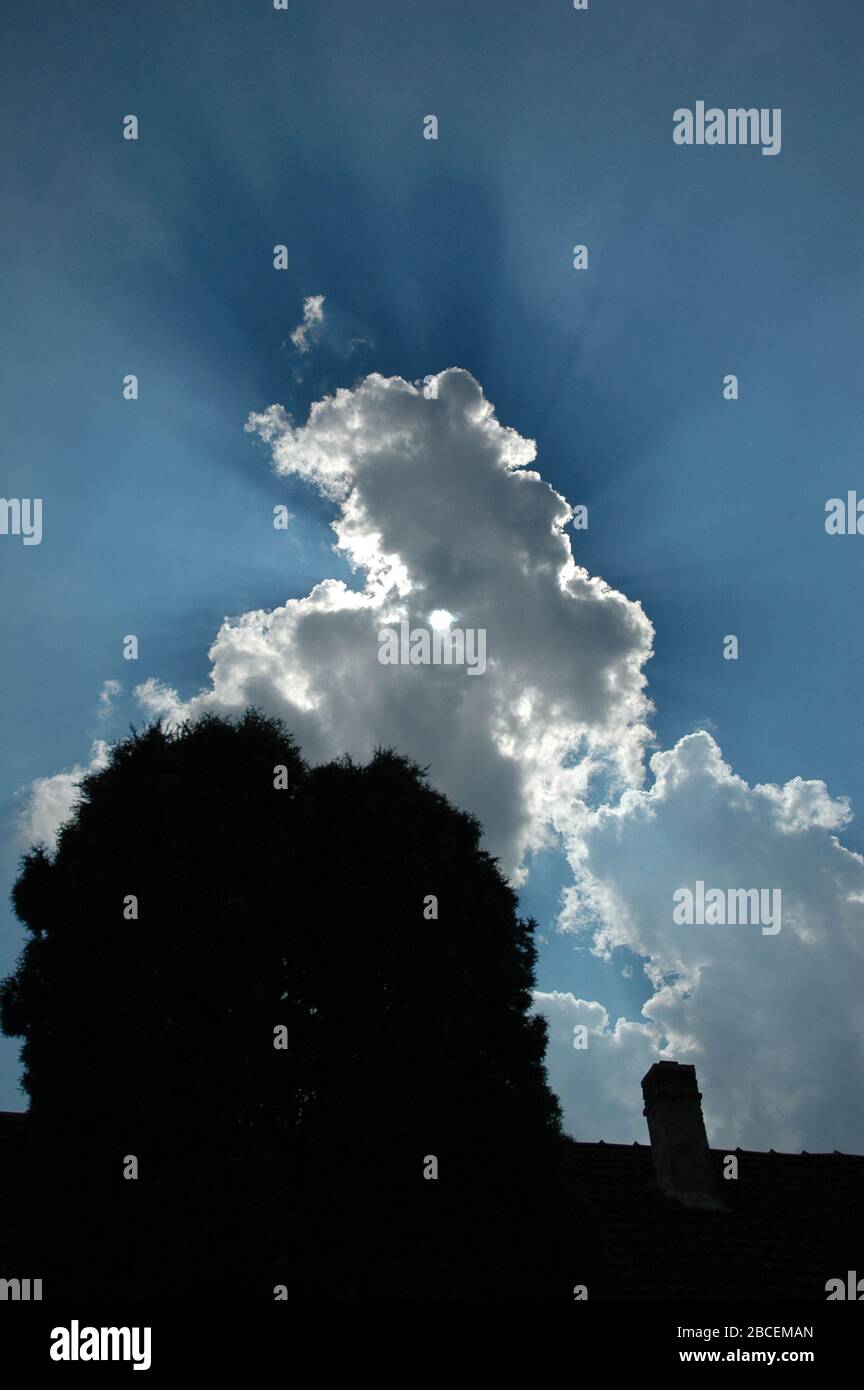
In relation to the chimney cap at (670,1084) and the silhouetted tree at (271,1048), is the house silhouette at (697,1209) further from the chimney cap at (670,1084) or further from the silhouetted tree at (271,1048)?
the silhouetted tree at (271,1048)

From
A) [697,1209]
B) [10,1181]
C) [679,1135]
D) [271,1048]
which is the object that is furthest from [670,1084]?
[10,1181]

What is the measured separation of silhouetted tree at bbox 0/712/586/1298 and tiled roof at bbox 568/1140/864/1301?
166 centimetres

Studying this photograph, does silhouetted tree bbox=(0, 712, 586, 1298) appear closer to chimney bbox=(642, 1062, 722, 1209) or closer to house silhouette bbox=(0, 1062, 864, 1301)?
house silhouette bbox=(0, 1062, 864, 1301)

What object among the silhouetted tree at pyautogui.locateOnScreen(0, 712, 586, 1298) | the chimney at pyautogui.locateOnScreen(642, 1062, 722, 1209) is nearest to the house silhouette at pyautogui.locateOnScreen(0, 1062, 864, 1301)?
the chimney at pyautogui.locateOnScreen(642, 1062, 722, 1209)

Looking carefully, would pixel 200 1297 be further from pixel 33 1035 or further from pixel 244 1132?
pixel 33 1035

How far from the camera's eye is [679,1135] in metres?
14.6

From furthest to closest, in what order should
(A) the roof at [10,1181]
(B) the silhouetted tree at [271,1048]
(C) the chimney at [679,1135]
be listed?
(C) the chimney at [679,1135] < (A) the roof at [10,1181] < (B) the silhouetted tree at [271,1048]

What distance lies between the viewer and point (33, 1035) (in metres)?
9.98

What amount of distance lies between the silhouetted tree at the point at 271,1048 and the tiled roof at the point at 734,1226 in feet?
5.44

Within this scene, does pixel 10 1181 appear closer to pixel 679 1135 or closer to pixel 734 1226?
pixel 679 1135

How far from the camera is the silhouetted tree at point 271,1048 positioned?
8570 millimetres

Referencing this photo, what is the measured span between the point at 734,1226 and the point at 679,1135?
5.16 feet

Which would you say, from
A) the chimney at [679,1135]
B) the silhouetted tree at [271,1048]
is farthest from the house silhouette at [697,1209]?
the silhouetted tree at [271,1048]
